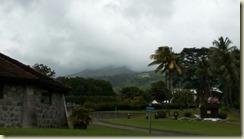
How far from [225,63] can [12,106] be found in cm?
5289

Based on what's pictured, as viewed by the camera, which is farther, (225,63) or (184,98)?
(184,98)

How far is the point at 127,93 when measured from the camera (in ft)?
356

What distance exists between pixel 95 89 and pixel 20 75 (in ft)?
300

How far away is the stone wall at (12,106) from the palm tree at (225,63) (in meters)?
48.7

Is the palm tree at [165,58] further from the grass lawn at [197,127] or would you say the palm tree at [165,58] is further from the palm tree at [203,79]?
the grass lawn at [197,127]

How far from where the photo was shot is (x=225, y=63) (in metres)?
67.2

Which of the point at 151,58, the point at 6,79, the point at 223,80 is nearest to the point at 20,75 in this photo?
the point at 6,79

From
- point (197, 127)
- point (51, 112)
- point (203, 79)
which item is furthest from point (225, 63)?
point (51, 112)

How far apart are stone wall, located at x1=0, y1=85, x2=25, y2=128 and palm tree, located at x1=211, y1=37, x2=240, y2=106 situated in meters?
48.7

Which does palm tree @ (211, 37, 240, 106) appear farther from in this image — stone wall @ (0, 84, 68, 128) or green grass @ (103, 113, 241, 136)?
stone wall @ (0, 84, 68, 128)

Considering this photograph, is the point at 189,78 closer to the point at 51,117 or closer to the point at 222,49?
the point at 222,49

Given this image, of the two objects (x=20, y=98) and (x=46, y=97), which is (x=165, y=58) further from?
(x=20, y=98)

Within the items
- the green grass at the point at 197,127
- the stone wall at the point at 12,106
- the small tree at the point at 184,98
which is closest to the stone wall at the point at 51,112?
the stone wall at the point at 12,106

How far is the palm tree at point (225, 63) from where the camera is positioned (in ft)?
215
